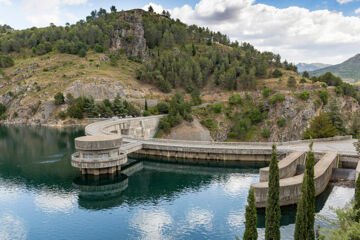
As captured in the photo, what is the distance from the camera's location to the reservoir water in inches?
1112

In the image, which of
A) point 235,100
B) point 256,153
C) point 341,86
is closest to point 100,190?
point 256,153

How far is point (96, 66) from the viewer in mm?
147875

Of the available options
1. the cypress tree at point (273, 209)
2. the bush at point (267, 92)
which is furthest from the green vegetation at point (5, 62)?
the cypress tree at point (273, 209)

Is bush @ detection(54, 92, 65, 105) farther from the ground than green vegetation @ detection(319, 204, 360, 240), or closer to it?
farther from the ground

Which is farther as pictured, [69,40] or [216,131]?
[69,40]

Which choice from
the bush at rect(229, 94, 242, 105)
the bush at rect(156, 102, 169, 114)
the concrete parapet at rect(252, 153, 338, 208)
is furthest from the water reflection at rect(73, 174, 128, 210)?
the bush at rect(229, 94, 242, 105)

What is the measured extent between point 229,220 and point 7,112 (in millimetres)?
135955

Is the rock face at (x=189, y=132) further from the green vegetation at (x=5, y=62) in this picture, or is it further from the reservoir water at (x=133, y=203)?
the green vegetation at (x=5, y=62)

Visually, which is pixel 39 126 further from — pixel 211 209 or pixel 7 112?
pixel 211 209

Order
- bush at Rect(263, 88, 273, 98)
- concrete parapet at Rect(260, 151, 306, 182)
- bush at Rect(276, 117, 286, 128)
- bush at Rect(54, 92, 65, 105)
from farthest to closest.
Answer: bush at Rect(54, 92, 65, 105) < bush at Rect(263, 88, 273, 98) < bush at Rect(276, 117, 286, 128) < concrete parapet at Rect(260, 151, 306, 182)

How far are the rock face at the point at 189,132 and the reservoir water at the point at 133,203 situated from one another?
40253 millimetres

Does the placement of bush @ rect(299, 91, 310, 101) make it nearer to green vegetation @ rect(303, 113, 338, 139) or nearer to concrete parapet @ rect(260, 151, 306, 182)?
green vegetation @ rect(303, 113, 338, 139)

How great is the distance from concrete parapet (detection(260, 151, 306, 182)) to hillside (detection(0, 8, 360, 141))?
5472cm

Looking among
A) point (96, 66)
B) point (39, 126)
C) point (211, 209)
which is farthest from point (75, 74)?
point (211, 209)
